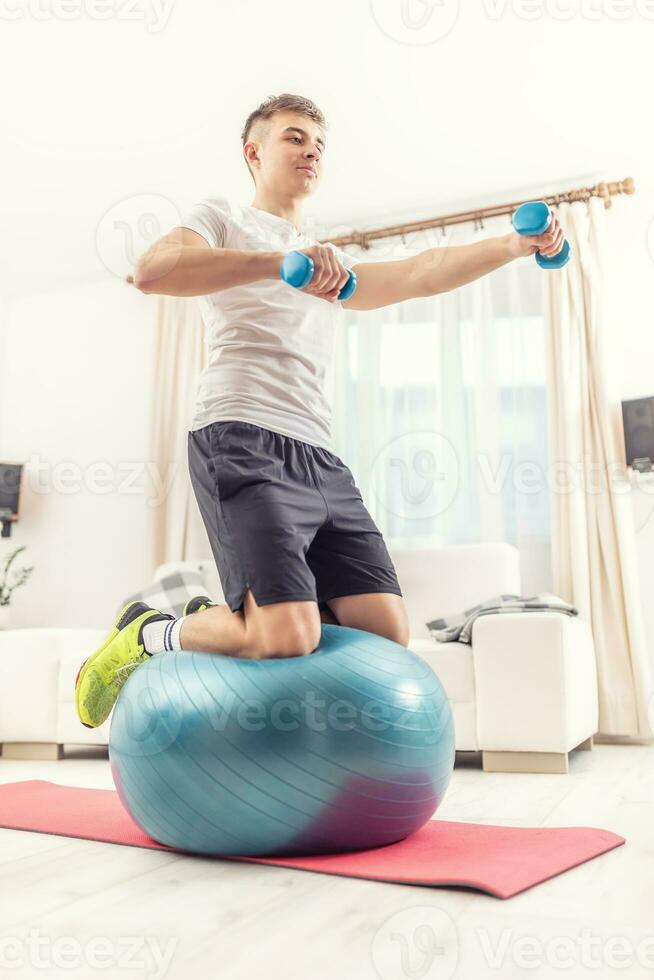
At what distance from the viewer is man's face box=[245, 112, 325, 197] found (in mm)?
1930

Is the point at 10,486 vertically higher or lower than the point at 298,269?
higher

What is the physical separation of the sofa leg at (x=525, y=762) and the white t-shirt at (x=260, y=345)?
144 centimetres

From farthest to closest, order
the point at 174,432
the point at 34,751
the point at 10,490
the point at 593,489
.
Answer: the point at 10,490, the point at 174,432, the point at 593,489, the point at 34,751

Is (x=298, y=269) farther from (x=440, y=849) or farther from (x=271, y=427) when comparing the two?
(x=440, y=849)

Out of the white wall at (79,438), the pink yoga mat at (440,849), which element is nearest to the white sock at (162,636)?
the pink yoga mat at (440,849)

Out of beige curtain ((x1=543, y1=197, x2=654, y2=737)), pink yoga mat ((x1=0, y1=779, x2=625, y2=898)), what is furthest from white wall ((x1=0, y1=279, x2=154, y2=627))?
pink yoga mat ((x1=0, y1=779, x2=625, y2=898))

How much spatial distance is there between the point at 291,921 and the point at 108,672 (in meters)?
0.81

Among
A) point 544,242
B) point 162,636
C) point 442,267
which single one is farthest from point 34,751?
point 544,242

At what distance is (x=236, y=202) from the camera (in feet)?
13.4

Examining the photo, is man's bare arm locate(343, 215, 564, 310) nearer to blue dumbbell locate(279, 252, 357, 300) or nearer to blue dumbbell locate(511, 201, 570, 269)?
blue dumbbell locate(511, 201, 570, 269)

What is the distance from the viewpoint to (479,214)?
13.4 feet

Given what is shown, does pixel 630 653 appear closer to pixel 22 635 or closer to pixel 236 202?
pixel 22 635

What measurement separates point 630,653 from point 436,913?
252 centimetres

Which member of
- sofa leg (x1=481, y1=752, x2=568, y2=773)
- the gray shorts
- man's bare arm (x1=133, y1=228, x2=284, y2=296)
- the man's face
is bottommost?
sofa leg (x1=481, y1=752, x2=568, y2=773)
